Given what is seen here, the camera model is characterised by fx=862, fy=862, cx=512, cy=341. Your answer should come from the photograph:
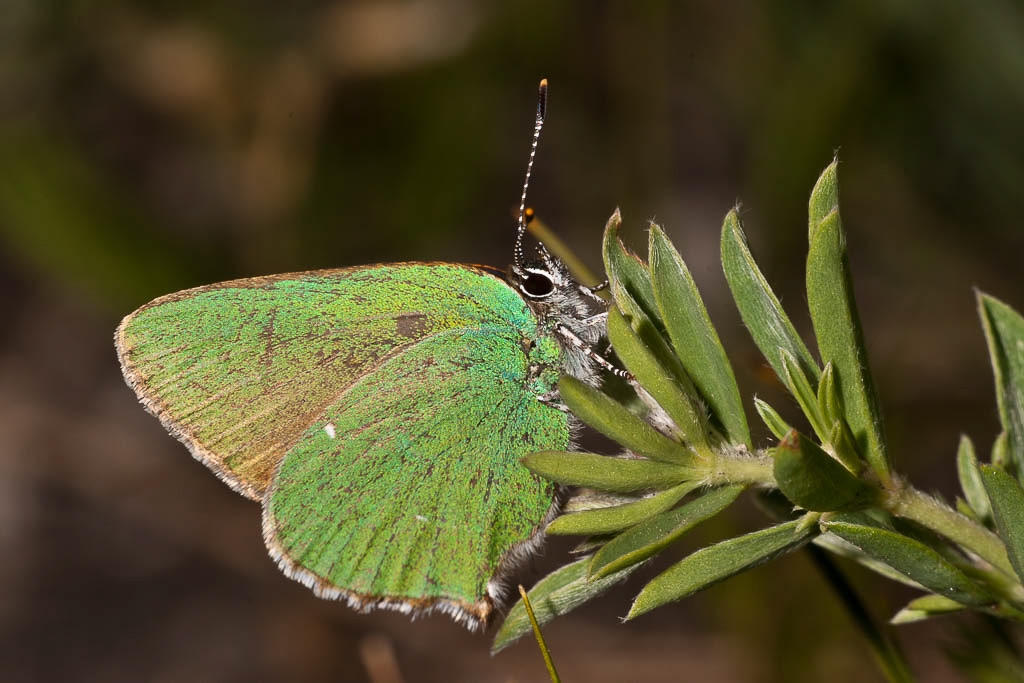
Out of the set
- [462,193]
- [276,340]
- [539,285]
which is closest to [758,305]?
[539,285]

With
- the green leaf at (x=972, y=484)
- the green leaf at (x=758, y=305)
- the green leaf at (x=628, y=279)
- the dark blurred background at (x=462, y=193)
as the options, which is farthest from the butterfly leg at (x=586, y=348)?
the dark blurred background at (x=462, y=193)

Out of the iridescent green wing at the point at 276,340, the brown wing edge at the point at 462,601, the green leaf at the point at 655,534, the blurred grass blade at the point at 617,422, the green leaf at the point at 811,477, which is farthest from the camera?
the iridescent green wing at the point at 276,340

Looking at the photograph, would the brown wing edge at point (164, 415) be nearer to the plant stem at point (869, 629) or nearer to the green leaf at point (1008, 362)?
the plant stem at point (869, 629)

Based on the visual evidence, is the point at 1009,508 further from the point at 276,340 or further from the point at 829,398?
the point at 276,340

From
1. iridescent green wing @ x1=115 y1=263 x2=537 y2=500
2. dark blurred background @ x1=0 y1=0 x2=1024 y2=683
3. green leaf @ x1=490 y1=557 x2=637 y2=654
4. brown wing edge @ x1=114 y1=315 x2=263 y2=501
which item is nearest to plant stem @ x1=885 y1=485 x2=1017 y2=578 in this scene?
green leaf @ x1=490 y1=557 x2=637 y2=654

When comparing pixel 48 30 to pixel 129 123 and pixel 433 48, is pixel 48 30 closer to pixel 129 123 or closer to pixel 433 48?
pixel 129 123

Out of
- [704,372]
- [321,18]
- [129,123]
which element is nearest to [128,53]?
[321,18]
